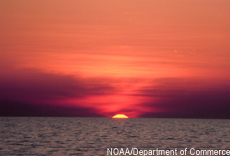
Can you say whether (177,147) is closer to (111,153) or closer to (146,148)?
(146,148)

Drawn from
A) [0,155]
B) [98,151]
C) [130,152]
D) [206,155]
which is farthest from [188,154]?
[0,155]

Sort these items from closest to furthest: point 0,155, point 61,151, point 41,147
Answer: point 0,155
point 61,151
point 41,147

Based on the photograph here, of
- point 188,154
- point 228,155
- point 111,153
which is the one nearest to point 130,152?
point 111,153

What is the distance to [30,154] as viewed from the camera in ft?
176

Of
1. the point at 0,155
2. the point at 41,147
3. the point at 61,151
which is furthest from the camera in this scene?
the point at 41,147

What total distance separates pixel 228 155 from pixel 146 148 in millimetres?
13555

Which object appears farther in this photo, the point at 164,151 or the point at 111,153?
the point at 164,151

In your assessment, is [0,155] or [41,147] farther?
[41,147]

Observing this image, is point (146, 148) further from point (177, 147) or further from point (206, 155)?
point (206, 155)

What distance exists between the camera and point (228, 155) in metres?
54.8

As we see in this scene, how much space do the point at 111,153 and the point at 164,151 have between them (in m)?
8.70

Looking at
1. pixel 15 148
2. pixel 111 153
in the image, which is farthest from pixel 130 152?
pixel 15 148

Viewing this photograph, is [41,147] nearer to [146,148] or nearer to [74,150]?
[74,150]

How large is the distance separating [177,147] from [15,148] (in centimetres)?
2590
